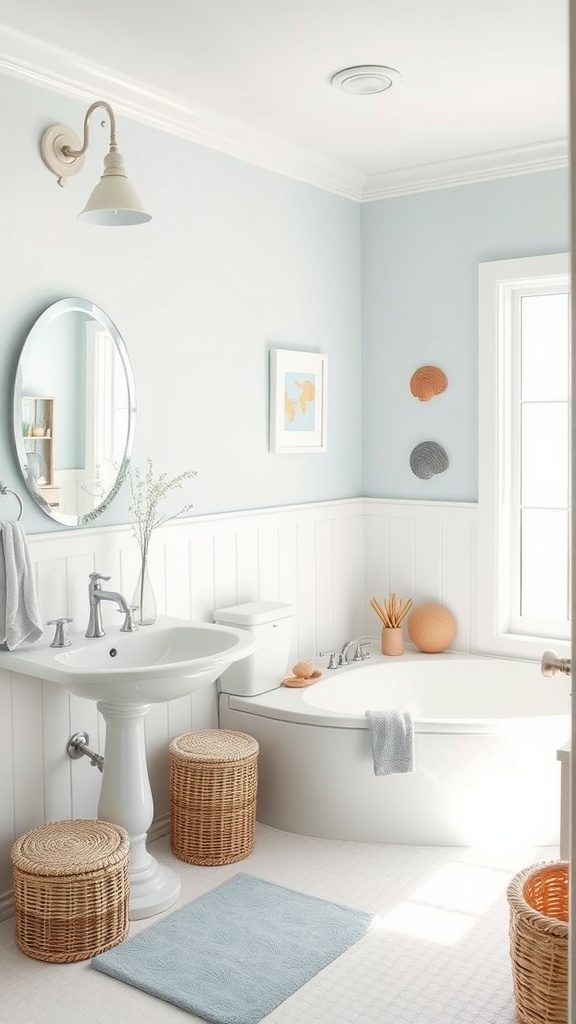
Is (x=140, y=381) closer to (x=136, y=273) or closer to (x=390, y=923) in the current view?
(x=136, y=273)

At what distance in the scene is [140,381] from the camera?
135 inches

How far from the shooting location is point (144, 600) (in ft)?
10.7

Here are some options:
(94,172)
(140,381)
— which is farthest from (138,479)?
(94,172)

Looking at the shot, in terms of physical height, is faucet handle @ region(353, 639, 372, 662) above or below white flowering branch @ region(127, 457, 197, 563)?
below

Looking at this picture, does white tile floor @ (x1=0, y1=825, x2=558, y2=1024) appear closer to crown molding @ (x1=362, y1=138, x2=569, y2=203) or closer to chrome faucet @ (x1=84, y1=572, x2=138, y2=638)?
chrome faucet @ (x1=84, y1=572, x2=138, y2=638)

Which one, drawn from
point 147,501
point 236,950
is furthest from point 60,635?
point 236,950

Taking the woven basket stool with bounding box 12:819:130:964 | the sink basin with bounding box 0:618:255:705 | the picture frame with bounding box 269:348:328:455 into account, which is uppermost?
the picture frame with bounding box 269:348:328:455

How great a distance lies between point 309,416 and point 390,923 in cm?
218

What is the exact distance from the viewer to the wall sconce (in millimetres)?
2637

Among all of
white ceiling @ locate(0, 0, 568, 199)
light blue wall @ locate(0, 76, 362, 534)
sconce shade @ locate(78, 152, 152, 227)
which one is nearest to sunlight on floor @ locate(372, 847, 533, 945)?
light blue wall @ locate(0, 76, 362, 534)

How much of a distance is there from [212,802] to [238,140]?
96.8 inches

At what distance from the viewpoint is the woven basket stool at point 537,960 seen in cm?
218

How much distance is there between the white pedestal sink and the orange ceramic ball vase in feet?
4.81

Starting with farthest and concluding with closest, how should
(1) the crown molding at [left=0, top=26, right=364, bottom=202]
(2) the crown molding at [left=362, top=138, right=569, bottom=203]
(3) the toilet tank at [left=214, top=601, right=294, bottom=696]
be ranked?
(2) the crown molding at [left=362, top=138, right=569, bottom=203]
(3) the toilet tank at [left=214, top=601, right=294, bottom=696]
(1) the crown molding at [left=0, top=26, right=364, bottom=202]
